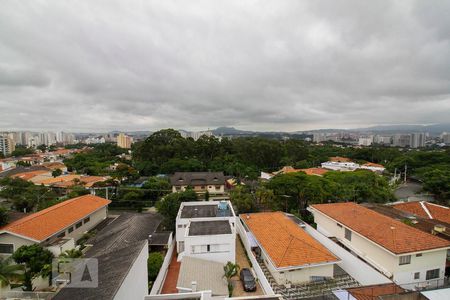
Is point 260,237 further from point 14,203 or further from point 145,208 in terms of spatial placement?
point 14,203

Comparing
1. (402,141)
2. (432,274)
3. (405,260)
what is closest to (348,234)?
(405,260)

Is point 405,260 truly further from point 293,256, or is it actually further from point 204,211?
point 204,211

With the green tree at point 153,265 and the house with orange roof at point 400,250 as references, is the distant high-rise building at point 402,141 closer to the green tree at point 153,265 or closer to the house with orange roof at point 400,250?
the house with orange roof at point 400,250

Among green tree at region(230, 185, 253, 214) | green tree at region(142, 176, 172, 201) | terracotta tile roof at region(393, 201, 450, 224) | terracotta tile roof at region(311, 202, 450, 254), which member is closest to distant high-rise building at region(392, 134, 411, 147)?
terracotta tile roof at region(393, 201, 450, 224)

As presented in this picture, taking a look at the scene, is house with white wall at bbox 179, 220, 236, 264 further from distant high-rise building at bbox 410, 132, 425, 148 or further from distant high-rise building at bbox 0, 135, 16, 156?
distant high-rise building at bbox 410, 132, 425, 148

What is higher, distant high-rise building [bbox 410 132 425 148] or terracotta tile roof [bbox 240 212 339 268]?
distant high-rise building [bbox 410 132 425 148]

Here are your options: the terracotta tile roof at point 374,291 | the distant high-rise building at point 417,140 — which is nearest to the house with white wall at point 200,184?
the terracotta tile roof at point 374,291
